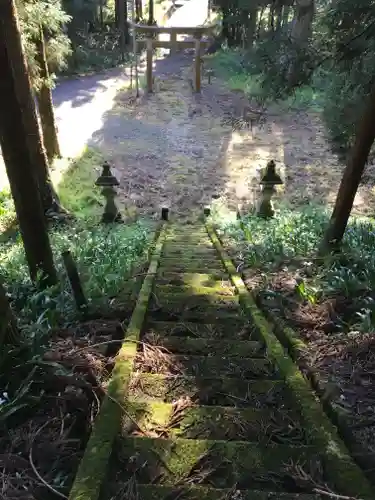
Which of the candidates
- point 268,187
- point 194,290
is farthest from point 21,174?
point 268,187

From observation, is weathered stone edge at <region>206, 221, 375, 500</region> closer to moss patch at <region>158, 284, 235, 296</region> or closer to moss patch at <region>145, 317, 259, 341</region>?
moss patch at <region>145, 317, 259, 341</region>

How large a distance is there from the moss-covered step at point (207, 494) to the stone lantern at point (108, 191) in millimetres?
9285

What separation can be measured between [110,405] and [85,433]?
0.61 ft

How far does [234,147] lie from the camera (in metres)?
18.7

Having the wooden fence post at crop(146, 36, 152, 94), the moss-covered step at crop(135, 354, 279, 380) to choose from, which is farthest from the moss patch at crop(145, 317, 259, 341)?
the wooden fence post at crop(146, 36, 152, 94)

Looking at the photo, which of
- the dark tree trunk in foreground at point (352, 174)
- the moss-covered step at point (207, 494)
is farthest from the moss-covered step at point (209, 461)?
the dark tree trunk in foreground at point (352, 174)

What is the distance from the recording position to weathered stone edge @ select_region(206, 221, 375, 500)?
2146mm

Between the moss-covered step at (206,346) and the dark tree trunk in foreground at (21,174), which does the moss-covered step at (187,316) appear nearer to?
the moss-covered step at (206,346)

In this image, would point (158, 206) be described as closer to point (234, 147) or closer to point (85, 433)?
point (234, 147)

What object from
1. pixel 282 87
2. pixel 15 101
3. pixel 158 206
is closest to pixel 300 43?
pixel 282 87

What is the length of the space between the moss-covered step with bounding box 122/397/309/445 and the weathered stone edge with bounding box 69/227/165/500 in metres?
0.09

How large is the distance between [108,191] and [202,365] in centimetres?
843

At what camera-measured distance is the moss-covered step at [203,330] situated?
3.94m

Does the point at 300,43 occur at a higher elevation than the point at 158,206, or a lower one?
higher
